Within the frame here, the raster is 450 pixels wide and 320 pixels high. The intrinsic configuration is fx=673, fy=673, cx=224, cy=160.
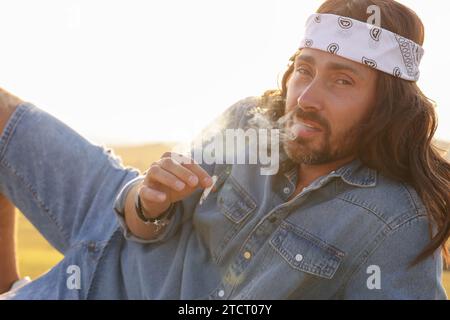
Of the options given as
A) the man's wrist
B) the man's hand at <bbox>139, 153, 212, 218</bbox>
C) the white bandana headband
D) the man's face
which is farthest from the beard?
the man's wrist

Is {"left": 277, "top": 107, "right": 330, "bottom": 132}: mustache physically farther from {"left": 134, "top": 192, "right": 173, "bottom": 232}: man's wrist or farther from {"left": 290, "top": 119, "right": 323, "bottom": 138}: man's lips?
{"left": 134, "top": 192, "right": 173, "bottom": 232}: man's wrist

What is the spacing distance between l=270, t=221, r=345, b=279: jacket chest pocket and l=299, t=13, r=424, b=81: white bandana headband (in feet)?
1.97

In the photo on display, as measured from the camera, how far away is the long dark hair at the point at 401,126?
217 cm

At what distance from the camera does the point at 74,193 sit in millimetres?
2670

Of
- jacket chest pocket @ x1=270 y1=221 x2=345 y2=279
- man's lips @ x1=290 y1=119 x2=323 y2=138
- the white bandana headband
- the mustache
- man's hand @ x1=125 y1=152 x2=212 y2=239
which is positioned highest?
the white bandana headband

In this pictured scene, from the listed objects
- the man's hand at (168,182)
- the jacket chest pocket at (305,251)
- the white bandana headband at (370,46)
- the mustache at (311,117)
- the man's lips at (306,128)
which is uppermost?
the white bandana headband at (370,46)

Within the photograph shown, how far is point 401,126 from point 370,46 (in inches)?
11.2

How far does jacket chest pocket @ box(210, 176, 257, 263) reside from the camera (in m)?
2.33

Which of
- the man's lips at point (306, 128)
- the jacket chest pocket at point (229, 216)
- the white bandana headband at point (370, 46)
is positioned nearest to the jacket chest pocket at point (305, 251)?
the jacket chest pocket at point (229, 216)

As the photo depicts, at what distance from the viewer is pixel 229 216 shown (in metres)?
2.35

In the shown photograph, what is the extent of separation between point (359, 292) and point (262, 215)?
1.45 feet

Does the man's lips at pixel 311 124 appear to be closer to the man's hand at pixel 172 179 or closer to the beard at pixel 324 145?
the beard at pixel 324 145

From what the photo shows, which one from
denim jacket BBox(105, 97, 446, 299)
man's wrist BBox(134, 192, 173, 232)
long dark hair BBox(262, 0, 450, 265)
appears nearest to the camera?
denim jacket BBox(105, 97, 446, 299)
